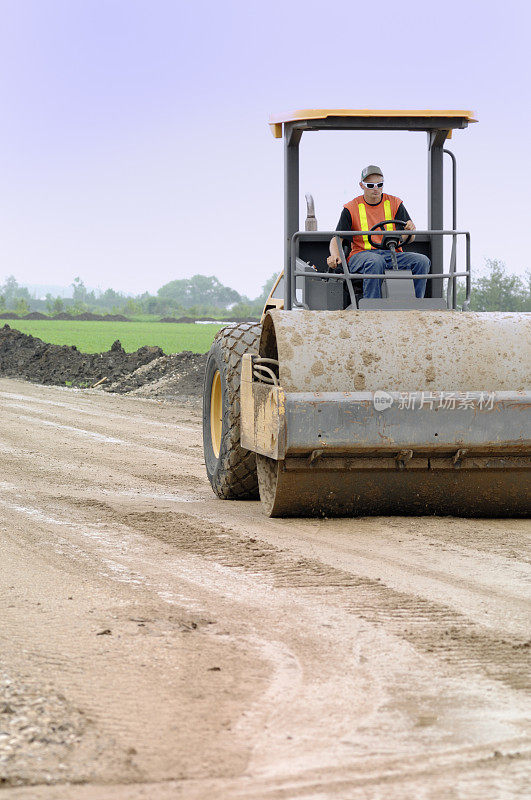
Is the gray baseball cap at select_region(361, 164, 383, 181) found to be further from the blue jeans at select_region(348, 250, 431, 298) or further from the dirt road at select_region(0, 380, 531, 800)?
the dirt road at select_region(0, 380, 531, 800)

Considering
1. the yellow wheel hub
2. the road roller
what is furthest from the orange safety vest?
the yellow wheel hub

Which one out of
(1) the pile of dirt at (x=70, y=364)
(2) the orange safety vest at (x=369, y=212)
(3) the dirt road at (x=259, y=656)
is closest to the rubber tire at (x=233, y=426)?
(3) the dirt road at (x=259, y=656)

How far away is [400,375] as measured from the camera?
656 centimetres

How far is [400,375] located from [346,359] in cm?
34

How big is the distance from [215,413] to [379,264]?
7.27 ft

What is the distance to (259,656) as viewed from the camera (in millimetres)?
4109

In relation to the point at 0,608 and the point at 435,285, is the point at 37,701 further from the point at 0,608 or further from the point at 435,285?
the point at 435,285

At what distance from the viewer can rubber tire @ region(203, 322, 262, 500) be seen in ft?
25.7

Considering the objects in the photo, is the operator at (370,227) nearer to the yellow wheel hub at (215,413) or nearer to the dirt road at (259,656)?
the yellow wheel hub at (215,413)

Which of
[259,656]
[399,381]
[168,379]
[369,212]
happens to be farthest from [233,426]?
[168,379]

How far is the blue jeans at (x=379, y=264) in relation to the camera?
743 centimetres

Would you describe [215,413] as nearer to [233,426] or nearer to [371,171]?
[233,426]

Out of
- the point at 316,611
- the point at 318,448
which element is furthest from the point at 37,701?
the point at 318,448

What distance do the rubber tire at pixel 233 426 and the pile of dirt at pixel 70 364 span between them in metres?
14.7
